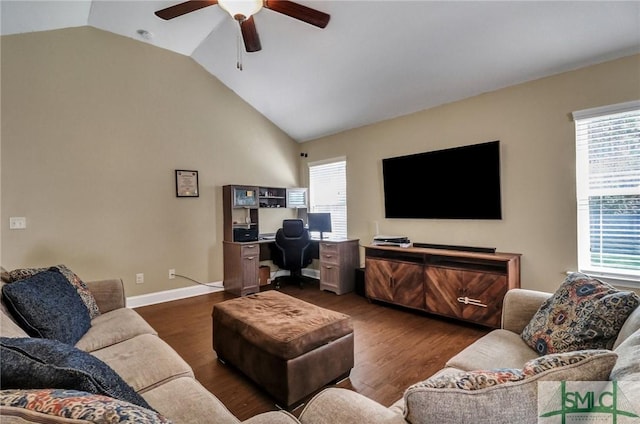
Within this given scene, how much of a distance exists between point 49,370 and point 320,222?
451 cm

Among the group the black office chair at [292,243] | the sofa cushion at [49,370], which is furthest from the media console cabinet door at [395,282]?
the sofa cushion at [49,370]

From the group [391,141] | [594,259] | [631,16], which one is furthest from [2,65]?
[594,259]

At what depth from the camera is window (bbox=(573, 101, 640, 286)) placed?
2666 mm

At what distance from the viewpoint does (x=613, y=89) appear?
8.95 ft

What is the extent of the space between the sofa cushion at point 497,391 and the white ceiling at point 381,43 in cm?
282

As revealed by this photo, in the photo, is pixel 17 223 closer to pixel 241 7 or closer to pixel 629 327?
pixel 241 7

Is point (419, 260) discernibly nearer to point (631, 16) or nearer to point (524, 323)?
point (524, 323)

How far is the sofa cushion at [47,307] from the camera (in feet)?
5.48

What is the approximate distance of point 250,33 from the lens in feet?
8.65

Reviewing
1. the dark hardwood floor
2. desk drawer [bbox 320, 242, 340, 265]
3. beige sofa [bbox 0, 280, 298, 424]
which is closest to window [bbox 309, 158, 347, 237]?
desk drawer [bbox 320, 242, 340, 265]

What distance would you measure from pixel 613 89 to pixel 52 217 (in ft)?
19.2

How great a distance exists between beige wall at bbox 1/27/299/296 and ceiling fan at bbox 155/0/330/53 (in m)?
1.87

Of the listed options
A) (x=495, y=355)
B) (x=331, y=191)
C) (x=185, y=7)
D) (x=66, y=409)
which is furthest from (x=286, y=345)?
(x=331, y=191)

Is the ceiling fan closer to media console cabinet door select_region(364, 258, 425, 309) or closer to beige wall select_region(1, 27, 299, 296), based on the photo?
beige wall select_region(1, 27, 299, 296)
